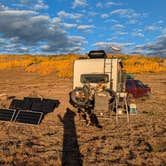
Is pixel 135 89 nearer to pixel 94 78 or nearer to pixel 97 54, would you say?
pixel 97 54

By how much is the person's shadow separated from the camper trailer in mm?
980

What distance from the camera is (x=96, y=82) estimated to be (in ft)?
46.3

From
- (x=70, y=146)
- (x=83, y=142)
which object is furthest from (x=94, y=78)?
(x=70, y=146)

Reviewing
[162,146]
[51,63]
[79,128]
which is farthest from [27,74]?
[162,146]

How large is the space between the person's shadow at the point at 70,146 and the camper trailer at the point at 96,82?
98cm

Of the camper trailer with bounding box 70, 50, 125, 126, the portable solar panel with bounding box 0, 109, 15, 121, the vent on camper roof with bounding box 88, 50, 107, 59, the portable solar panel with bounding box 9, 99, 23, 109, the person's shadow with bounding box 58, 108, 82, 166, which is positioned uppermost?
the vent on camper roof with bounding box 88, 50, 107, 59

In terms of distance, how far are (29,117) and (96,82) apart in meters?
3.33

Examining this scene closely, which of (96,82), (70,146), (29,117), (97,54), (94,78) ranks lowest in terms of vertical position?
(70,146)

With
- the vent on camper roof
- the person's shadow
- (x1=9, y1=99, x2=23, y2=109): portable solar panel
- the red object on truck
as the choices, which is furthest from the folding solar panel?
the red object on truck

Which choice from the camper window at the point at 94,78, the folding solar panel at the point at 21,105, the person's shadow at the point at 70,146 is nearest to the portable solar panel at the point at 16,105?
the folding solar panel at the point at 21,105

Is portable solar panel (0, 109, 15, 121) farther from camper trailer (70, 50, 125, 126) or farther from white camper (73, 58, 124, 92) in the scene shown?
white camper (73, 58, 124, 92)

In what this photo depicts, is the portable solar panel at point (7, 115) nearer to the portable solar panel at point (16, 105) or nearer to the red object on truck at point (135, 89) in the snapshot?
the portable solar panel at point (16, 105)

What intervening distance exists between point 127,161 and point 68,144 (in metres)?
2.42

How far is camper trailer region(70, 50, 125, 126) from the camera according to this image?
12.7 meters
